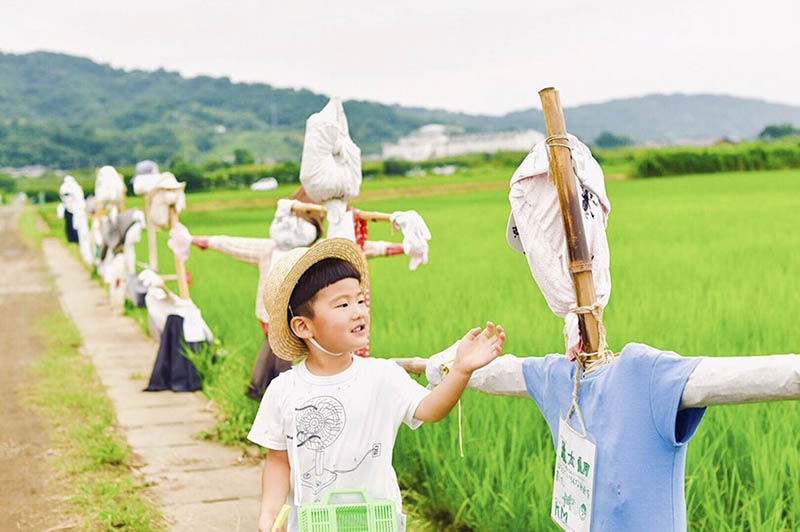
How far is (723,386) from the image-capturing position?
1484mm

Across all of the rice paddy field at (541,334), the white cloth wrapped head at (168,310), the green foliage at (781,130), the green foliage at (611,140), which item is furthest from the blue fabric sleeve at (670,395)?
the green foliage at (611,140)

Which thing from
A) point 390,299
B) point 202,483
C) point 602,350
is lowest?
point 202,483

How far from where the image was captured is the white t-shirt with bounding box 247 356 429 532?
7.01 feet

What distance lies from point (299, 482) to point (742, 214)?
41.0 ft

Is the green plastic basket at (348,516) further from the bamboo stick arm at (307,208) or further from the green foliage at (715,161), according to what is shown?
the green foliage at (715,161)

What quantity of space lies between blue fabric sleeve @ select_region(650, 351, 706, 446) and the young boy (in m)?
0.62

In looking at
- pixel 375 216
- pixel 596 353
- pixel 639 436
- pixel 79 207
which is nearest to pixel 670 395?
pixel 639 436

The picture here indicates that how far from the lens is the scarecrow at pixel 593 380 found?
5.10 feet

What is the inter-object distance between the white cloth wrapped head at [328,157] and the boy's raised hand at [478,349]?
2.10 metres

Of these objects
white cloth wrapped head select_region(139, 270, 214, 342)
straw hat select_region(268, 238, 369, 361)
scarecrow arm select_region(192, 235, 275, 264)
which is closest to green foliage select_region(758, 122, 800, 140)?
white cloth wrapped head select_region(139, 270, 214, 342)

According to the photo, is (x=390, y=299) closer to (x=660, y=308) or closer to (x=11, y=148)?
(x=660, y=308)

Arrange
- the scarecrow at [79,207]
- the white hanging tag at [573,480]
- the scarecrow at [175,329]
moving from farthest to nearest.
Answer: the scarecrow at [79,207] < the scarecrow at [175,329] < the white hanging tag at [573,480]

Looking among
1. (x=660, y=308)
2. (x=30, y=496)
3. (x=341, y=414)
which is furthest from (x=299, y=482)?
(x=660, y=308)

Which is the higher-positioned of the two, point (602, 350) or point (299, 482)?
point (602, 350)
